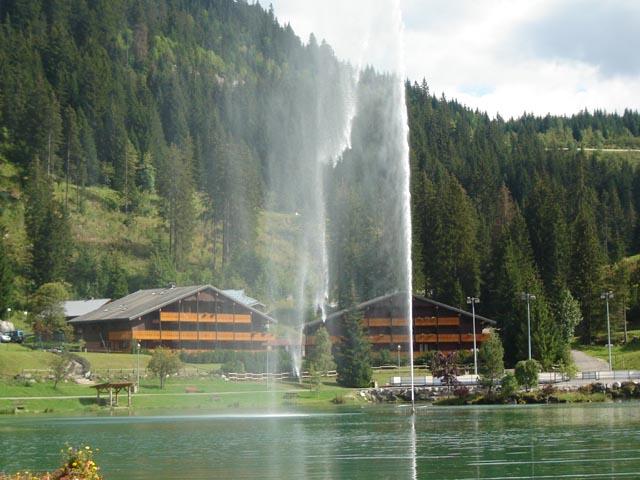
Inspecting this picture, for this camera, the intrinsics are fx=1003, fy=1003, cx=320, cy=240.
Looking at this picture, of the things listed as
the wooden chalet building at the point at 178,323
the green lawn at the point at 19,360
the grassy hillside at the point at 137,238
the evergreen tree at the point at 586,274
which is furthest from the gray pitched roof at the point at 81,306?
the evergreen tree at the point at 586,274

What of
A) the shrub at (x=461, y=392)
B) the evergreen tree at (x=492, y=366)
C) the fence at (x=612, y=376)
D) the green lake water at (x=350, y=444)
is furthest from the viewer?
the fence at (x=612, y=376)

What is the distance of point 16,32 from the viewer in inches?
7746

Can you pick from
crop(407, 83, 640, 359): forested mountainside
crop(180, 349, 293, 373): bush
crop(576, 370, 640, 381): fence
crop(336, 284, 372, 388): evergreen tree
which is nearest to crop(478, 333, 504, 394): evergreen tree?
crop(576, 370, 640, 381): fence

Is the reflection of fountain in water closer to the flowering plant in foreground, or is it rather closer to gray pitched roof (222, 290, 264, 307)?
the flowering plant in foreground

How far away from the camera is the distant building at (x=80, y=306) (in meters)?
124

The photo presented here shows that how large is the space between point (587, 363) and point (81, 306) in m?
62.2

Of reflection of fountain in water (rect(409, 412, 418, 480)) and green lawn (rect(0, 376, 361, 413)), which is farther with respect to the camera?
green lawn (rect(0, 376, 361, 413))

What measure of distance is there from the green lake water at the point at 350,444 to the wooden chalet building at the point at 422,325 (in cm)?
4786

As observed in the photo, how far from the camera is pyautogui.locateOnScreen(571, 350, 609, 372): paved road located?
102 meters

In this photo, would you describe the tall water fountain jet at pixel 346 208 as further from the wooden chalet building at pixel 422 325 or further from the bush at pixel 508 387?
the bush at pixel 508 387

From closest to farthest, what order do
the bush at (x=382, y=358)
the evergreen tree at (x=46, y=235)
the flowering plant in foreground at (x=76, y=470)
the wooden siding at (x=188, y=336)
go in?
the flowering plant in foreground at (x=76, y=470), the bush at (x=382, y=358), the wooden siding at (x=188, y=336), the evergreen tree at (x=46, y=235)

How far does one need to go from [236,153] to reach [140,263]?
25.9 m

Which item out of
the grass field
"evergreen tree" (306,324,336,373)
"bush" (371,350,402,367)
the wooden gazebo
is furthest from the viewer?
"bush" (371,350,402,367)

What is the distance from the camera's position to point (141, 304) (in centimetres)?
11619
